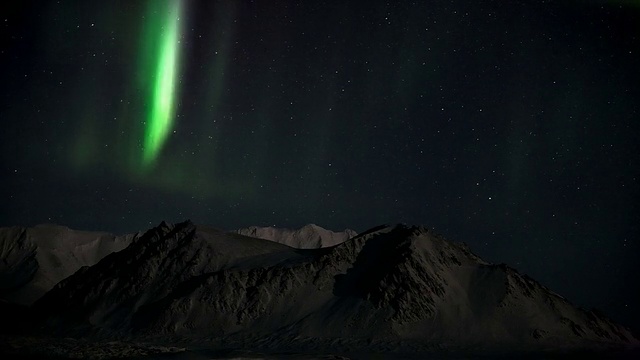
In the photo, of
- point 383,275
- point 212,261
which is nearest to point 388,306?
point 383,275

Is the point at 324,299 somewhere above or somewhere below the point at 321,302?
above

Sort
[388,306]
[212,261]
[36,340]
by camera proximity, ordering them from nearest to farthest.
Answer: [36,340] → [388,306] → [212,261]

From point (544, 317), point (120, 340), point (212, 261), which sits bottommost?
point (544, 317)

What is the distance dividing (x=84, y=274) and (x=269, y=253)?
40.5 metres

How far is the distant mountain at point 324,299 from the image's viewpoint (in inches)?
3836

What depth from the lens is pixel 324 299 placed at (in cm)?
10831

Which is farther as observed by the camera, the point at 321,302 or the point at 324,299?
the point at 324,299

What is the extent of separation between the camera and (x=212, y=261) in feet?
389

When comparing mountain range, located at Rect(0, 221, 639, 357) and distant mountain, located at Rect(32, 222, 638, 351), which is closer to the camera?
mountain range, located at Rect(0, 221, 639, 357)

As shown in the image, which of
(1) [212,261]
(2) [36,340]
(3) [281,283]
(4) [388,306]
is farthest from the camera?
(1) [212,261]

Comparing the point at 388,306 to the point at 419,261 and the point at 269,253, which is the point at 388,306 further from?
the point at 269,253

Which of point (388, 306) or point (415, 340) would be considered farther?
point (388, 306)

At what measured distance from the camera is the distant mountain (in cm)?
9744

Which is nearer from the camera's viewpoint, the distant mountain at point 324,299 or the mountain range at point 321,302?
the mountain range at point 321,302
